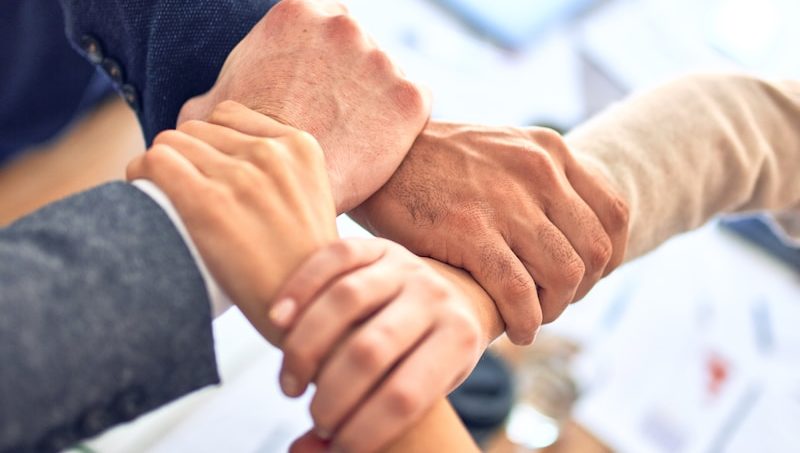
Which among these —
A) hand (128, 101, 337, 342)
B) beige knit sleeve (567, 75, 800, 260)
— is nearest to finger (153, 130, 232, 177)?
hand (128, 101, 337, 342)

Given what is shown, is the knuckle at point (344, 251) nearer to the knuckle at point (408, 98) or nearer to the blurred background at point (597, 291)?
the knuckle at point (408, 98)

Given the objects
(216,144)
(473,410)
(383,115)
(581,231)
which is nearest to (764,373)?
(473,410)

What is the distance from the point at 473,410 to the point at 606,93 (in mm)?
678

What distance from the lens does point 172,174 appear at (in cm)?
38

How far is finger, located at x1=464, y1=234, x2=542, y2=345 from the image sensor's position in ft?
1.61

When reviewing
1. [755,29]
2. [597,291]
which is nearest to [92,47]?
[597,291]

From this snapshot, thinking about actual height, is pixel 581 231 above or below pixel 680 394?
above

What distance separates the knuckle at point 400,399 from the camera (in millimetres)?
344

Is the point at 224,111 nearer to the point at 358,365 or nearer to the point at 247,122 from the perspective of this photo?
the point at 247,122

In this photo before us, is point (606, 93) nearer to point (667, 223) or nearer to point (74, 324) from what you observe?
point (667, 223)

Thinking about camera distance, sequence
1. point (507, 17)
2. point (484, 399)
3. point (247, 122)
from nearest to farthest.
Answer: point (247, 122)
point (484, 399)
point (507, 17)

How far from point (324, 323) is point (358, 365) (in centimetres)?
3

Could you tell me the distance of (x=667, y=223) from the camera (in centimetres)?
61

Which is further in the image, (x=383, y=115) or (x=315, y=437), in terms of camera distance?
(x=383, y=115)
